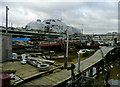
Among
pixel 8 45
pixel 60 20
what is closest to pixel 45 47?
pixel 8 45

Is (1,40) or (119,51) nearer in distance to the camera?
(1,40)

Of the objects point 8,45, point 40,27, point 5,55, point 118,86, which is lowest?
point 118,86

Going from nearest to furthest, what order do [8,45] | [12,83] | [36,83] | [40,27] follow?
[12,83] → [36,83] → [8,45] → [40,27]

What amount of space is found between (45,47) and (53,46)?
2.57 meters

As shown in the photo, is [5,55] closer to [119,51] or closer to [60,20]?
[119,51]

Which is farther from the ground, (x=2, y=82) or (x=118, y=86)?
(x=2, y=82)

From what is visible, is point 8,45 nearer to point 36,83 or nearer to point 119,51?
point 36,83

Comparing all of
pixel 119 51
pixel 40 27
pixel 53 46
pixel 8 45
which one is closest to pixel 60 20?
pixel 40 27

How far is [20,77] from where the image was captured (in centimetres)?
521

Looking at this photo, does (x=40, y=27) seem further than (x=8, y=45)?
Yes

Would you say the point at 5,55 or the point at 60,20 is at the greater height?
the point at 60,20

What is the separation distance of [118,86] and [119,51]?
1162 cm

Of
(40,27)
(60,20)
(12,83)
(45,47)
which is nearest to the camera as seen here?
(12,83)

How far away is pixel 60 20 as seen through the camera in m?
83.5
